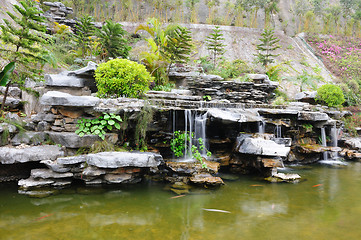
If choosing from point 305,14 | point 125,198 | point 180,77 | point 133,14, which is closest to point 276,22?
point 305,14

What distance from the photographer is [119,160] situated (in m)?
5.06

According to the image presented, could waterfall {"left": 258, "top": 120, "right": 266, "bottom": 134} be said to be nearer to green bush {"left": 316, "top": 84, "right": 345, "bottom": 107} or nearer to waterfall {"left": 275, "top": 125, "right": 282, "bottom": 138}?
waterfall {"left": 275, "top": 125, "right": 282, "bottom": 138}

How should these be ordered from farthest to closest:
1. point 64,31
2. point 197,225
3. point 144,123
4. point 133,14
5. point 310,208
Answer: point 133,14 < point 64,31 < point 144,123 < point 310,208 < point 197,225

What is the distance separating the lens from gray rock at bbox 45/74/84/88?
22.2 ft

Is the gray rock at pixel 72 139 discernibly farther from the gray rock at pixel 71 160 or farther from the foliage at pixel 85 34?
the foliage at pixel 85 34

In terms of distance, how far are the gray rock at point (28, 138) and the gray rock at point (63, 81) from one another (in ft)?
6.45

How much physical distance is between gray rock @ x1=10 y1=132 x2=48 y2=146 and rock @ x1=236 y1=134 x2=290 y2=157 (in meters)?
5.59

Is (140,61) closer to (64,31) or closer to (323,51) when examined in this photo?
(64,31)

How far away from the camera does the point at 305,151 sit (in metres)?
8.38

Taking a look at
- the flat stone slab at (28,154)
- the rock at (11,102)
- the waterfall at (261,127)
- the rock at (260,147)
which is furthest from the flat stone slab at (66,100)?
the waterfall at (261,127)

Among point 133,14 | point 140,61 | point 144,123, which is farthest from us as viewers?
point 133,14

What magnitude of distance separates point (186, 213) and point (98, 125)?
3309mm

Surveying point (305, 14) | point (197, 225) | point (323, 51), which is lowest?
point (197, 225)

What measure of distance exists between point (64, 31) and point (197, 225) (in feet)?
46.9
